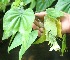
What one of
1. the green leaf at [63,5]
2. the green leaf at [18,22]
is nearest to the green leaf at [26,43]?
the green leaf at [18,22]

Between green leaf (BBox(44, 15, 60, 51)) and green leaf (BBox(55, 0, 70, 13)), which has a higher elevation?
green leaf (BBox(55, 0, 70, 13))

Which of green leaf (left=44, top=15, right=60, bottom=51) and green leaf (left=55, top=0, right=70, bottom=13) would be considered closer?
green leaf (left=44, top=15, right=60, bottom=51)

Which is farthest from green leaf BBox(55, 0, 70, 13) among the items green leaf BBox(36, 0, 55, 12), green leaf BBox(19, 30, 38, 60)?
green leaf BBox(19, 30, 38, 60)

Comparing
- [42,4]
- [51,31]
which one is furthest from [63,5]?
[51,31]

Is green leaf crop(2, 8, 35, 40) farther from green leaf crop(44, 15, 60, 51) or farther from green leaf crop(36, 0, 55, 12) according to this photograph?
green leaf crop(36, 0, 55, 12)

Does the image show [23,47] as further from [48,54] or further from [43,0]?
[48,54]

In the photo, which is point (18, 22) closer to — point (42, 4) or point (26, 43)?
point (26, 43)

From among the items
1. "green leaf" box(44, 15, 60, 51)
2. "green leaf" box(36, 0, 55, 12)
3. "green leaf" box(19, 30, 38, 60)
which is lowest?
"green leaf" box(19, 30, 38, 60)

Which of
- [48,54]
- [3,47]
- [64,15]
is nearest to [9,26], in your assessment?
[64,15]
